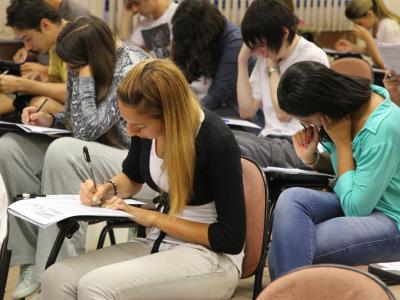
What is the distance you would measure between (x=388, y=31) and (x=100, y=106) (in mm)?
3243

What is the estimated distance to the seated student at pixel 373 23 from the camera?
6125mm

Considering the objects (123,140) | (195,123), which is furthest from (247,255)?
(123,140)

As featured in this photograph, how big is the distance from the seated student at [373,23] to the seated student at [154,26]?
1745 mm

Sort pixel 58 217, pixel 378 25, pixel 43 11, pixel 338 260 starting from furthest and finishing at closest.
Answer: pixel 378 25, pixel 43 11, pixel 338 260, pixel 58 217

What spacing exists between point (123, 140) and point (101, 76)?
0.30m

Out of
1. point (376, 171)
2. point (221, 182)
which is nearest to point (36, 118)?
point (221, 182)

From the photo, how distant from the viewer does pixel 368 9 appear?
6.36 meters

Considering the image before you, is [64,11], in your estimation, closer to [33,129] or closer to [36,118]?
[36,118]

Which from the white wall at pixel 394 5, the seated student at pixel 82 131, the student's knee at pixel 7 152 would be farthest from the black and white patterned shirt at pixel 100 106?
the white wall at pixel 394 5

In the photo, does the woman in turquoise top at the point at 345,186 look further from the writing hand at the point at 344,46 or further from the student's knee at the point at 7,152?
the writing hand at the point at 344,46

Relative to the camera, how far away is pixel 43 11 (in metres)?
4.32

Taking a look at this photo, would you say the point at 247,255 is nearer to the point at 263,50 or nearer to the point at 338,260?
the point at 338,260

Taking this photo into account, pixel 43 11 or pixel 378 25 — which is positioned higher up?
pixel 43 11

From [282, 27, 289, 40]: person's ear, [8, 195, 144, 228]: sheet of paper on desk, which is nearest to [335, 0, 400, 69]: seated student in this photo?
[282, 27, 289, 40]: person's ear
